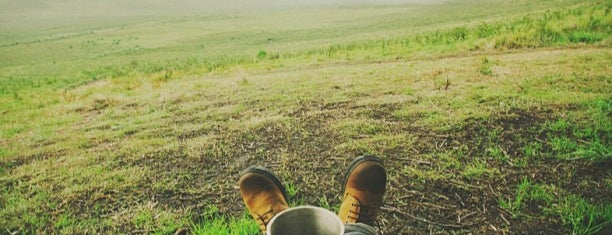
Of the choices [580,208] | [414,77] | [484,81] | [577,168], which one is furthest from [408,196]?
[414,77]

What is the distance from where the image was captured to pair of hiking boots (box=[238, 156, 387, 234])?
7.30 feet

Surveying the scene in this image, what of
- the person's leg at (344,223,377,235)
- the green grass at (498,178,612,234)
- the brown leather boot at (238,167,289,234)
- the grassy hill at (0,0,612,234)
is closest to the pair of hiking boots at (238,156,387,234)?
the brown leather boot at (238,167,289,234)

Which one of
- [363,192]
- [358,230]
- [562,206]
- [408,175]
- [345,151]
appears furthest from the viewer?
[345,151]

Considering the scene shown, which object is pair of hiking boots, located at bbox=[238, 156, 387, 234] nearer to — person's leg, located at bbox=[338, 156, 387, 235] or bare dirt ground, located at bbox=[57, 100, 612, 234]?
person's leg, located at bbox=[338, 156, 387, 235]

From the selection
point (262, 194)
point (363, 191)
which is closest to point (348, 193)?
point (363, 191)

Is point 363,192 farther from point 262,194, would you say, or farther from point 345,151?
point 345,151

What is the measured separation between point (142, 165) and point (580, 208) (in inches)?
149

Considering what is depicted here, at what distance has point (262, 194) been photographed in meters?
2.33

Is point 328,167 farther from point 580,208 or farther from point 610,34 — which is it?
point 610,34

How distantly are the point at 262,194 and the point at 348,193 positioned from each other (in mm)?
552

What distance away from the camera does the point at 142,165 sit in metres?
3.85

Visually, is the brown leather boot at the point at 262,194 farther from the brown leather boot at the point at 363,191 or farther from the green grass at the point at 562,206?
the green grass at the point at 562,206

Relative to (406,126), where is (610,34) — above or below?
above

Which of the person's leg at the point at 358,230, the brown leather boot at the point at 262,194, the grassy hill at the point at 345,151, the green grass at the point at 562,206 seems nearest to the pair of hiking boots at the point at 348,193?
the brown leather boot at the point at 262,194
